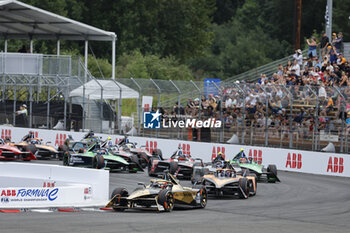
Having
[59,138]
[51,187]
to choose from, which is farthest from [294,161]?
[51,187]

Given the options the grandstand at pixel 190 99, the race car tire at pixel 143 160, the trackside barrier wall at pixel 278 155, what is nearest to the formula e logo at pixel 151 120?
the grandstand at pixel 190 99

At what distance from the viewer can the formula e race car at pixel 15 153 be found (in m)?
29.3

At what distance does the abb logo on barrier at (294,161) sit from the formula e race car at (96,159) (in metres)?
6.44

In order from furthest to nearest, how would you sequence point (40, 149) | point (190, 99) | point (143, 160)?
point (190, 99) → point (40, 149) → point (143, 160)

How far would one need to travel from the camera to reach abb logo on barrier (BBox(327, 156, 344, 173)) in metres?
28.3

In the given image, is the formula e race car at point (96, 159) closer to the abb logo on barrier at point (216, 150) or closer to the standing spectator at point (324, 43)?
the abb logo on barrier at point (216, 150)

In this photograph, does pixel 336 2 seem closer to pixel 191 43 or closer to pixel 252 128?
pixel 191 43

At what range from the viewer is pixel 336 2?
63.1 meters

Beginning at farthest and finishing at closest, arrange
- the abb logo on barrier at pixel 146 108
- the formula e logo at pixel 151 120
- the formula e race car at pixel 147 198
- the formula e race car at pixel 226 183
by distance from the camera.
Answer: the abb logo on barrier at pixel 146 108 < the formula e logo at pixel 151 120 < the formula e race car at pixel 226 183 < the formula e race car at pixel 147 198

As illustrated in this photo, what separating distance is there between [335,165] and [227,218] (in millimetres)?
12898

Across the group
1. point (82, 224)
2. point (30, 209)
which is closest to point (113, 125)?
point (30, 209)

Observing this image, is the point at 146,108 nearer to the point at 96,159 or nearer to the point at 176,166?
the point at 96,159

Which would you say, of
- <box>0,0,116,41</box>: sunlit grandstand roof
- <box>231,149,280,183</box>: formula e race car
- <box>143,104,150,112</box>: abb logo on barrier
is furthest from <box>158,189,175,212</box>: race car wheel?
Result: <box>0,0,116,41</box>: sunlit grandstand roof

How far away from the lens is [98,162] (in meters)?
26.0
